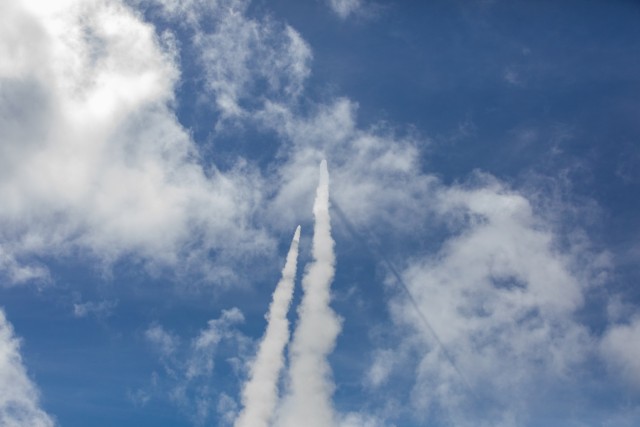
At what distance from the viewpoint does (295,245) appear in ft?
604
